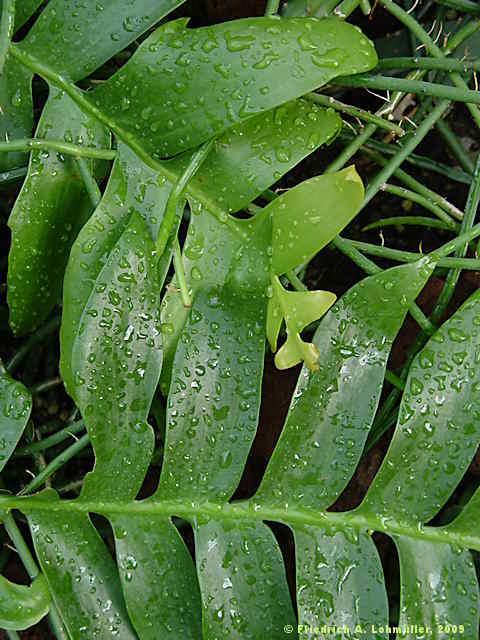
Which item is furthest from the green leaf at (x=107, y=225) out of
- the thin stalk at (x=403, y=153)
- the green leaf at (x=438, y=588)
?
the green leaf at (x=438, y=588)

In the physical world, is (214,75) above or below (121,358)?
above

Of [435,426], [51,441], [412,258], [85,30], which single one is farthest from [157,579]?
[85,30]

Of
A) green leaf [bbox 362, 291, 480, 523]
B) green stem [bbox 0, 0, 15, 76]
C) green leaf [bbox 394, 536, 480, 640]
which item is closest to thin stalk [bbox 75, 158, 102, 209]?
green stem [bbox 0, 0, 15, 76]

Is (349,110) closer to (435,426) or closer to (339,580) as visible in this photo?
(435,426)

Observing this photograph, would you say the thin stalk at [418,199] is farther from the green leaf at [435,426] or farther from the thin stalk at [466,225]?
the green leaf at [435,426]

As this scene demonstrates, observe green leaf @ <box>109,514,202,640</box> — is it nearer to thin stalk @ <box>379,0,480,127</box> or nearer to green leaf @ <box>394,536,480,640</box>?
green leaf @ <box>394,536,480,640</box>

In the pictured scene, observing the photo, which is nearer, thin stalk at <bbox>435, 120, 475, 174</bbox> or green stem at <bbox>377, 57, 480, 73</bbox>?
green stem at <bbox>377, 57, 480, 73</bbox>
